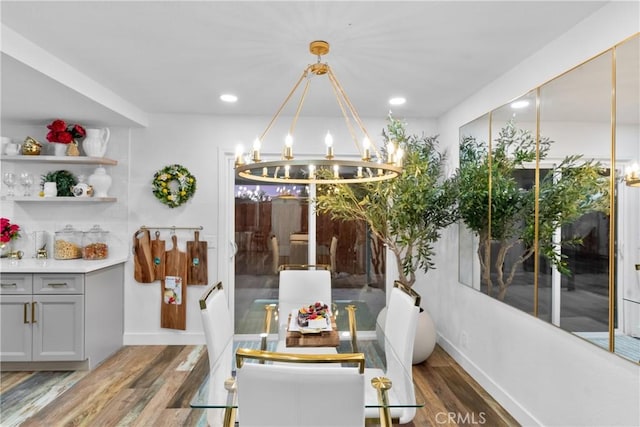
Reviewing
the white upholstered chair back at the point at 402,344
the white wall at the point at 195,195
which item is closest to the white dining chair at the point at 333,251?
the white wall at the point at 195,195

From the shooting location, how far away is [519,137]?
95.8 inches

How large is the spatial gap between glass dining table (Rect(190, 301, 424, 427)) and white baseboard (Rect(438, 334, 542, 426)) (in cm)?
105

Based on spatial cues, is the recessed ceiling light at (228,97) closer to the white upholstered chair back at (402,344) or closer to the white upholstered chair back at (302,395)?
the white upholstered chair back at (402,344)

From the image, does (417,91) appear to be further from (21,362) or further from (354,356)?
(21,362)

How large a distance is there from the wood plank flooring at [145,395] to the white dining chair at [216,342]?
697 millimetres

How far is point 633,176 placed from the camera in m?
1.61

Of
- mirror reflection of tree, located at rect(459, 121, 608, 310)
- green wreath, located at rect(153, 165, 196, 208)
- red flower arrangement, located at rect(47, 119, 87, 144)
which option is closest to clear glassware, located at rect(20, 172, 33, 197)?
red flower arrangement, located at rect(47, 119, 87, 144)

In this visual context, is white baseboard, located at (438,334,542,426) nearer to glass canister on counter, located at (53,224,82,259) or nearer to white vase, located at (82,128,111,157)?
glass canister on counter, located at (53,224,82,259)

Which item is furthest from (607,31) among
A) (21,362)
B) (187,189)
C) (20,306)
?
(21,362)

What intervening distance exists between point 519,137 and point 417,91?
3.20ft

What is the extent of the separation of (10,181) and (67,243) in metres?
0.79

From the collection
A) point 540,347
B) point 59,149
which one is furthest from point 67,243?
point 540,347

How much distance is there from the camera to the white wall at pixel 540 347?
173 cm

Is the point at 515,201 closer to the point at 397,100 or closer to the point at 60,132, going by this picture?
the point at 397,100
